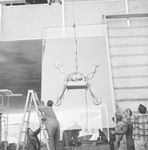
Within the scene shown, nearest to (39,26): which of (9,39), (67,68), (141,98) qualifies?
(9,39)

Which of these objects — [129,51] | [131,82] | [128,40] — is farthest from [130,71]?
[128,40]

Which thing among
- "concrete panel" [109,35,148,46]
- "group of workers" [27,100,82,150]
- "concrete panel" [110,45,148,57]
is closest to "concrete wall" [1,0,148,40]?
"concrete panel" [109,35,148,46]

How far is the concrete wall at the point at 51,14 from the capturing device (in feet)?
18.7

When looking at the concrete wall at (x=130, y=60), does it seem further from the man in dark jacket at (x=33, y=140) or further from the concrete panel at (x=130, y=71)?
the man in dark jacket at (x=33, y=140)

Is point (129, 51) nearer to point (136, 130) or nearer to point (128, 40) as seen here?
point (128, 40)

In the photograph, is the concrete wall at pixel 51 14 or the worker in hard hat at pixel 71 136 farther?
the concrete wall at pixel 51 14

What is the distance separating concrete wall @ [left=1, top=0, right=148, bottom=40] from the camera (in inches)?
225

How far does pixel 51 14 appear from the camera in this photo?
579 cm

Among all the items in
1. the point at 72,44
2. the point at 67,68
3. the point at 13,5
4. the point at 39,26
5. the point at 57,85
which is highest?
the point at 13,5

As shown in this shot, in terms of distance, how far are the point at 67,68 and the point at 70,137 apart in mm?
1458

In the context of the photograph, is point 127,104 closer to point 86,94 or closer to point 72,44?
point 86,94

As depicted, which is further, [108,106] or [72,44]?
[72,44]

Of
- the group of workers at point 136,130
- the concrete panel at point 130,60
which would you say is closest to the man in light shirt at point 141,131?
the group of workers at point 136,130

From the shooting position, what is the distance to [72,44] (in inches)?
221
